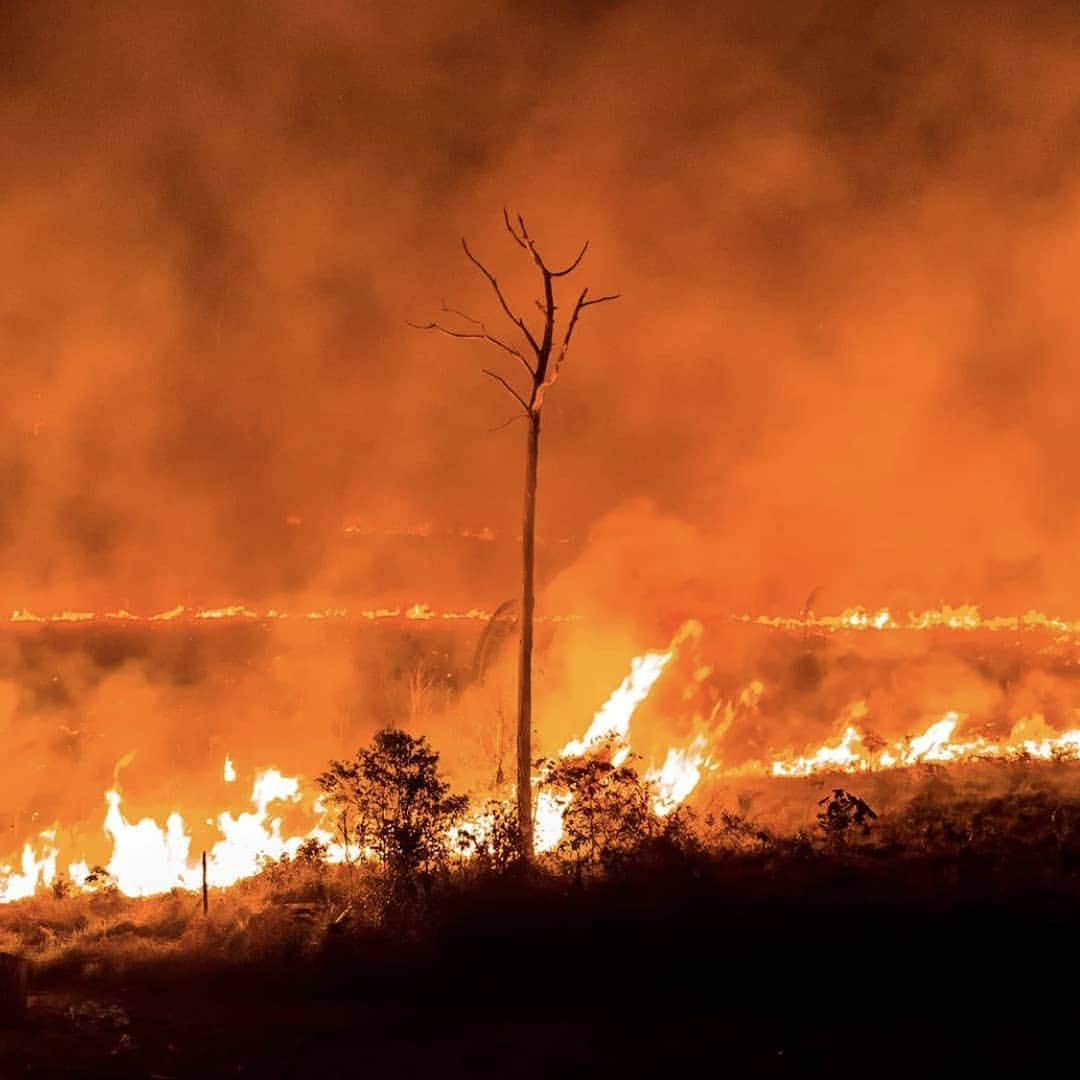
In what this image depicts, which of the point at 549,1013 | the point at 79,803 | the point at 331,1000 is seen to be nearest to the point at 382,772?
the point at 331,1000

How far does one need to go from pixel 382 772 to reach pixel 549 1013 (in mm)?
3242

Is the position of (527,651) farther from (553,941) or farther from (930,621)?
(930,621)

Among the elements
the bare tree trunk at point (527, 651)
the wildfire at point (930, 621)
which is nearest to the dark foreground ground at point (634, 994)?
the bare tree trunk at point (527, 651)

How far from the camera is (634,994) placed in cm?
679

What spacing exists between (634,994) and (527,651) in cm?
427

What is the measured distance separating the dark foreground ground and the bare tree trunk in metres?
2.14

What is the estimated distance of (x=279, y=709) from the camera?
152ft

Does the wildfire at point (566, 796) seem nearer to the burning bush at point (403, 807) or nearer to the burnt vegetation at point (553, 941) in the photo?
the burning bush at point (403, 807)

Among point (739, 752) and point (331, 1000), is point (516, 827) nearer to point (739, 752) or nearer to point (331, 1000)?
point (331, 1000)

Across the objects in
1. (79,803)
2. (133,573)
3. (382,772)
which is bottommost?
(79,803)

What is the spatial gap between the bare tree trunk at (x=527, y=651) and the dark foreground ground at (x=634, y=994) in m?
2.14

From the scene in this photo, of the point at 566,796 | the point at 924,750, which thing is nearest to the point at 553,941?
the point at 566,796

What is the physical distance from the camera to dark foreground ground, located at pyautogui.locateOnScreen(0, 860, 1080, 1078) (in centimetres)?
582

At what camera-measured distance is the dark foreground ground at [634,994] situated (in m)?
5.82
